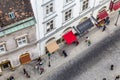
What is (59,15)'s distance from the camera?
5034 centimetres

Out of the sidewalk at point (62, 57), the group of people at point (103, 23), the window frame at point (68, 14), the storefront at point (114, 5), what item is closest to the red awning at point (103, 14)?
the group of people at point (103, 23)

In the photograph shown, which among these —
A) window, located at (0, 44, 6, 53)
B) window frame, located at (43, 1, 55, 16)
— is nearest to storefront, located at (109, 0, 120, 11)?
window frame, located at (43, 1, 55, 16)

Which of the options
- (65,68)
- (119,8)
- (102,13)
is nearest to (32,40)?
(65,68)

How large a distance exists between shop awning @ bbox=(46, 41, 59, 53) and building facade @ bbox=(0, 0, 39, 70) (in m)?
3.34

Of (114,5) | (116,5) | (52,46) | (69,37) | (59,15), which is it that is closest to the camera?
(59,15)

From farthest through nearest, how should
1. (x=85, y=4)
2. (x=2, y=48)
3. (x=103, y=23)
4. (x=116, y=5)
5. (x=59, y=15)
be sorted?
1. (x=103, y=23)
2. (x=116, y=5)
3. (x=85, y=4)
4. (x=59, y=15)
5. (x=2, y=48)

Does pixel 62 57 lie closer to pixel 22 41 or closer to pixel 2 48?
pixel 22 41

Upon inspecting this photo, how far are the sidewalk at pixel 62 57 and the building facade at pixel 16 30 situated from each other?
3.78 metres

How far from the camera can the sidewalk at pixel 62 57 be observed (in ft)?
179

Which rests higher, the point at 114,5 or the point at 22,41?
the point at 114,5

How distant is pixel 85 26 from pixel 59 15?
864 cm

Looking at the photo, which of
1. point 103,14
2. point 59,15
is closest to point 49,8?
point 59,15

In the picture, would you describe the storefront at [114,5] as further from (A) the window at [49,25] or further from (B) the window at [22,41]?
(B) the window at [22,41]

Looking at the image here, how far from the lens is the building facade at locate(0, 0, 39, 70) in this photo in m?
44.6
